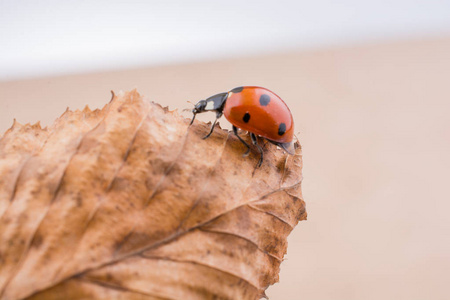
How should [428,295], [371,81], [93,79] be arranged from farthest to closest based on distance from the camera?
1. [371,81]
2. [93,79]
3. [428,295]

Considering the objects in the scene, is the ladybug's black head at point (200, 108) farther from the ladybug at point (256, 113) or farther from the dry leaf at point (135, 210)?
the dry leaf at point (135, 210)

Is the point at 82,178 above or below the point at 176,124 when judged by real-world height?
below

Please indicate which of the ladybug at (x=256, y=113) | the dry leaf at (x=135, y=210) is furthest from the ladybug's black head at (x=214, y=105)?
the dry leaf at (x=135, y=210)

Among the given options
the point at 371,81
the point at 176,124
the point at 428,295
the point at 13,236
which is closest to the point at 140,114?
the point at 176,124

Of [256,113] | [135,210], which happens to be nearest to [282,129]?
[256,113]

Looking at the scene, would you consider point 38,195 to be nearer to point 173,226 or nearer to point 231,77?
point 173,226

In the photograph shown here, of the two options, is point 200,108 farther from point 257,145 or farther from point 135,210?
point 135,210

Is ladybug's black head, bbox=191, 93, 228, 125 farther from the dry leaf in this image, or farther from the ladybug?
the dry leaf
